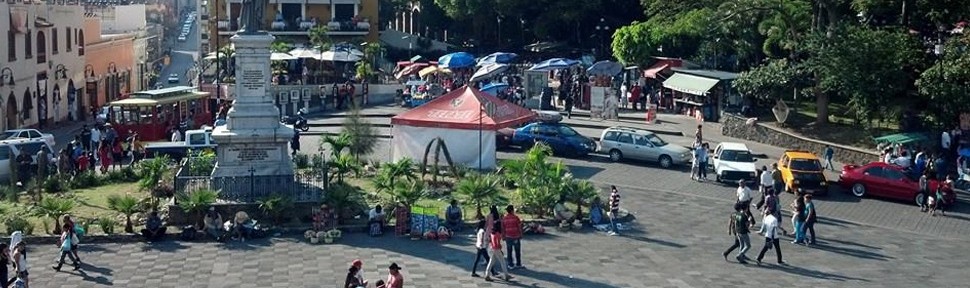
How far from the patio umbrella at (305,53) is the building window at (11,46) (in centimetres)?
1215

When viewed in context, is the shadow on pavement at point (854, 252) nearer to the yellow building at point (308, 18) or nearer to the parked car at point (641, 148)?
the parked car at point (641, 148)

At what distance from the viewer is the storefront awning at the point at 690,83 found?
158 ft

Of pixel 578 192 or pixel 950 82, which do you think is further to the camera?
pixel 950 82

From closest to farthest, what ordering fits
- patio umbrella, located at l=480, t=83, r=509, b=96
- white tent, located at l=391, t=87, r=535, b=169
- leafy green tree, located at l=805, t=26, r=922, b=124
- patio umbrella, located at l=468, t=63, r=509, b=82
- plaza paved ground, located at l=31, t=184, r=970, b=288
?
1. plaza paved ground, located at l=31, t=184, r=970, b=288
2. white tent, located at l=391, t=87, r=535, b=169
3. leafy green tree, located at l=805, t=26, r=922, b=124
4. patio umbrella, located at l=480, t=83, r=509, b=96
5. patio umbrella, located at l=468, t=63, r=509, b=82

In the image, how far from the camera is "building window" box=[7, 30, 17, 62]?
164 ft

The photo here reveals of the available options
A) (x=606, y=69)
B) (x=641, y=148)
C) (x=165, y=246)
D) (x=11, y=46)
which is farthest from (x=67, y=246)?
(x=606, y=69)

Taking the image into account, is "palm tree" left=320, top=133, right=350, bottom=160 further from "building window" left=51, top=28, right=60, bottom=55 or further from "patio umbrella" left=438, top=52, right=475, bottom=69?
"building window" left=51, top=28, right=60, bottom=55

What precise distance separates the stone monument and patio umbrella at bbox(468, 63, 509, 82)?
25644 millimetres

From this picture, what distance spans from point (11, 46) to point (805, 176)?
30.9 metres

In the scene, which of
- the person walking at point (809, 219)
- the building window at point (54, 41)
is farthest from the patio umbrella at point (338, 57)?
the person walking at point (809, 219)

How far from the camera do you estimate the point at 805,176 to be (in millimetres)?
34062

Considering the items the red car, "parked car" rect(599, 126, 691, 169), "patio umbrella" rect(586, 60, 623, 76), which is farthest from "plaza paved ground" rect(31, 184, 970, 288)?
"patio umbrella" rect(586, 60, 623, 76)

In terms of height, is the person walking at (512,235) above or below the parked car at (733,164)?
below

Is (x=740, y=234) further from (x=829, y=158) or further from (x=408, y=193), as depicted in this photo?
(x=829, y=158)
